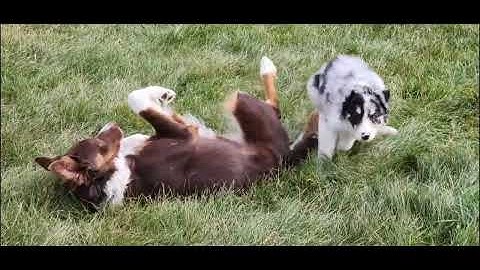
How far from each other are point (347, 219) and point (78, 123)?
193 centimetres

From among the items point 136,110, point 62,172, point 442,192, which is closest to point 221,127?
point 136,110

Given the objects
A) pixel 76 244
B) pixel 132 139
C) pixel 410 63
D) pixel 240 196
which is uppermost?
pixel 410 63

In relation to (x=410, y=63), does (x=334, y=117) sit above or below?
below

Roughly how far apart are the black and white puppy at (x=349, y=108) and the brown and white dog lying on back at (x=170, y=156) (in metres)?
0.14

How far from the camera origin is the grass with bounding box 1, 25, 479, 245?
3.85 meters

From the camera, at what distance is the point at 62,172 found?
398 cm

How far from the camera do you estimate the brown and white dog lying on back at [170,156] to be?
406 cm

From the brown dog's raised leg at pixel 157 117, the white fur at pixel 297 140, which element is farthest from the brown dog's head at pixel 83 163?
the white fur at pixel 297 140

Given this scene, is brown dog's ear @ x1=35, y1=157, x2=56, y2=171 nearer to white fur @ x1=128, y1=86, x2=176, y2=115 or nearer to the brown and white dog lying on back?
the brown and white dog lying on back

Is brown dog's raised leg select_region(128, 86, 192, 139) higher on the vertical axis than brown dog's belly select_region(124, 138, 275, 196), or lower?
higher

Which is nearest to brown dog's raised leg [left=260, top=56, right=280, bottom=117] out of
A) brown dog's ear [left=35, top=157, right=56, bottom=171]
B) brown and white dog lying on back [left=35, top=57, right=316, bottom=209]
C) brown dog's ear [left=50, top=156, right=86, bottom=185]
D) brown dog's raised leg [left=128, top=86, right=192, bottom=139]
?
brown and white dog lying on back [left=35, top=57, right=316, bottom=209]

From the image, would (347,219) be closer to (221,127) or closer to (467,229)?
(467,229)

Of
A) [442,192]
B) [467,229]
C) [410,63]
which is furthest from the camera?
[410,63]

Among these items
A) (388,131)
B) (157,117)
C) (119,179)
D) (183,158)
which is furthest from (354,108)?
(119,179)
